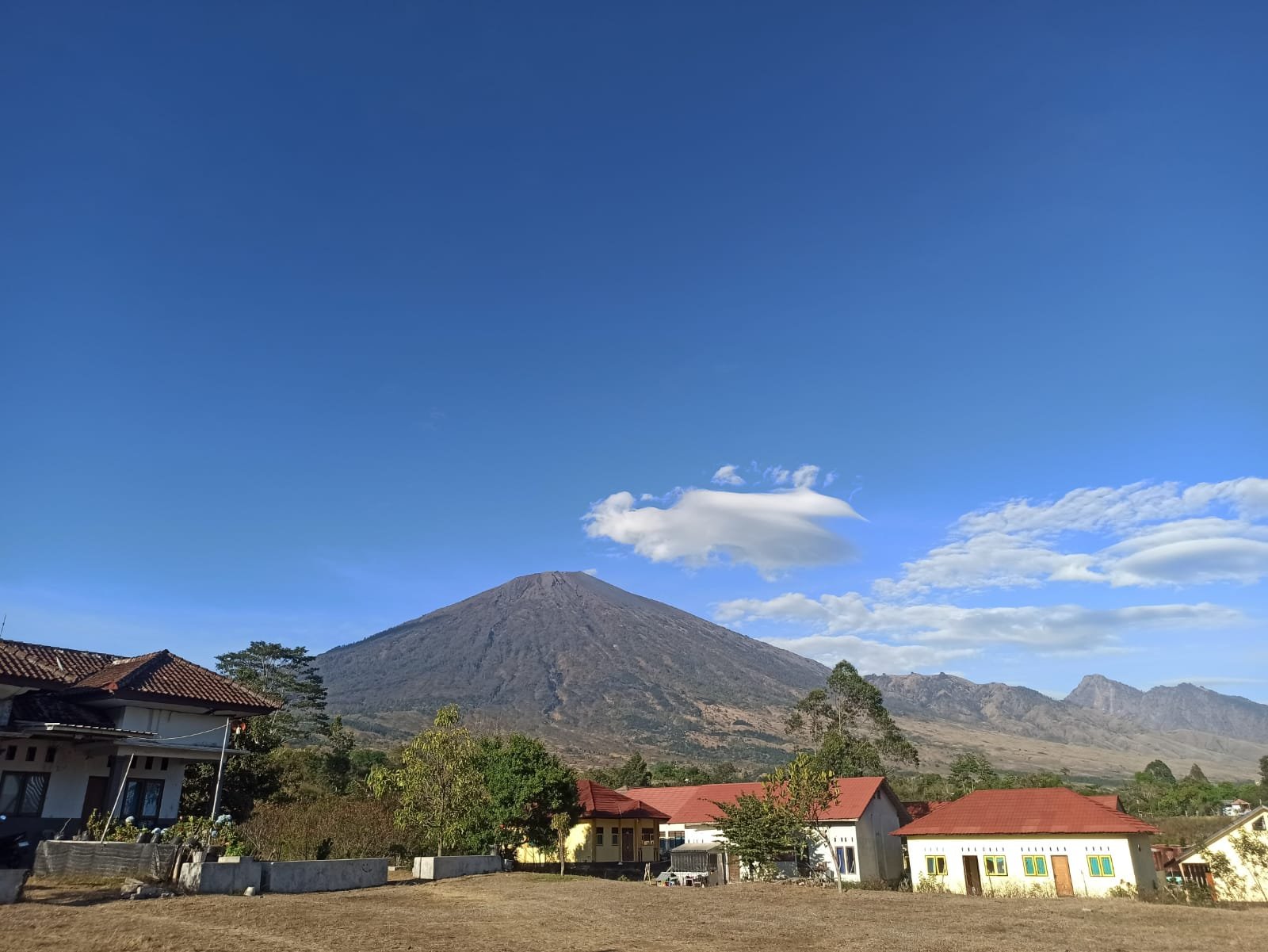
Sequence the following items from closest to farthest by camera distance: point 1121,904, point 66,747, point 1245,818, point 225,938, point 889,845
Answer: point 225,938 < point 66,747 < point 1121,904 < point 1245,818 < point 889,845

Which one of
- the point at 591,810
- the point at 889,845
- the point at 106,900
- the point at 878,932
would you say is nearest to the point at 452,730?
the point at 591,810

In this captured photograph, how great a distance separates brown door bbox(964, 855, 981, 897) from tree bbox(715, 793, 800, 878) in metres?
7.62

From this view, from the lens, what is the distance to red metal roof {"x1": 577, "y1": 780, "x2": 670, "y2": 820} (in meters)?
44.5

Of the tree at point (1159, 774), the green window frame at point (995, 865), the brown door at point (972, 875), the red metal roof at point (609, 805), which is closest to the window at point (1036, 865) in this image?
the green window frame at point (995, 865)

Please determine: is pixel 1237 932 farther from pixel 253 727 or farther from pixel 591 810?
pixel 253 727

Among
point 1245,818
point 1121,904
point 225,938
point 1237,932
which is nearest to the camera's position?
point 225,938

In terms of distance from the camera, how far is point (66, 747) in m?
24.0

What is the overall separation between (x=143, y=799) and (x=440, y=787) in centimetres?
1108

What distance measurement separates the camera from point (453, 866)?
2808 centimetres

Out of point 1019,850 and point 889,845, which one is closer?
point 1019,850

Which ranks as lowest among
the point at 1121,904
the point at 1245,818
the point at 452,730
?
the point at 1121,904

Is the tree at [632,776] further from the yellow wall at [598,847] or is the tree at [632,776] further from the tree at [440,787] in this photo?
the tree at [440,787]

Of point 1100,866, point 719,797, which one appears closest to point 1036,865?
point 1100,866

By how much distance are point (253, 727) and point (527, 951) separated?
1157 inches
